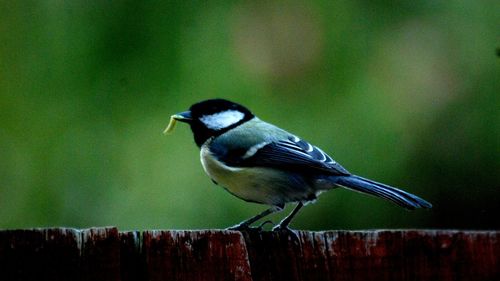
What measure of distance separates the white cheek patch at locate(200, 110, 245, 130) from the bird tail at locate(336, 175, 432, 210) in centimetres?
75

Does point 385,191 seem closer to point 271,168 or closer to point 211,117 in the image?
point 271,168

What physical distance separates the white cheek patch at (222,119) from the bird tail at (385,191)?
75 cm

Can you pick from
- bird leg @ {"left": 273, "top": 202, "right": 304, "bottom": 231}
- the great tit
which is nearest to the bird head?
the great tit

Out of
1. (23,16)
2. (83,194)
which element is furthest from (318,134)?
(23,16)

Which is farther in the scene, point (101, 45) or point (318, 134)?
point (101, 45)

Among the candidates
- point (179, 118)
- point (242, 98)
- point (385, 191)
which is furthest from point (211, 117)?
point (385, 191)

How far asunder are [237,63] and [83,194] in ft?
3.73

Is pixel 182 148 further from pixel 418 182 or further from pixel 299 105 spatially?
pixel 418 182

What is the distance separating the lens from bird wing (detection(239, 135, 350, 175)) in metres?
3.26

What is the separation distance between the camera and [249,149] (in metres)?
3.45

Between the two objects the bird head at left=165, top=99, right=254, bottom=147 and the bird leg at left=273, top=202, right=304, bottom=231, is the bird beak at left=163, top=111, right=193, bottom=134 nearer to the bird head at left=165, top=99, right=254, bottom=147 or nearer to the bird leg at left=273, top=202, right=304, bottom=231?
the bird head at left=165, top=99, right=254, bottom=147

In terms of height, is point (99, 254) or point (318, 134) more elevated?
point (99, 254)

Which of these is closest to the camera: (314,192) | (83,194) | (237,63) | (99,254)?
(99,254)

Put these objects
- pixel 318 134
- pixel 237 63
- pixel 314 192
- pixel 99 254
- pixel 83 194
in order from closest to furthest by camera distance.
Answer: pixel 99 254, pixel 314 192, pixel 318 134, pixel 237 63, pixel 83 194
